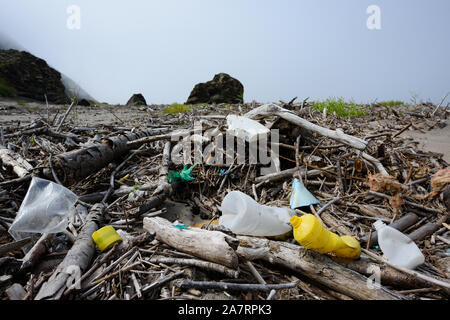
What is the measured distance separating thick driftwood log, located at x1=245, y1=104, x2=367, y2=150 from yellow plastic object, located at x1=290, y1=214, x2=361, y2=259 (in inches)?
47.2

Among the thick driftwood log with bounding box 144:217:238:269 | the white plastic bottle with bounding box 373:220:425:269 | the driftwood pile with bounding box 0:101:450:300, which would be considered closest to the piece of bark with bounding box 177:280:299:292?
the driftwood pile with bounding box 0:101:450:300

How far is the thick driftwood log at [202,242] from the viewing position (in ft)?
4.28

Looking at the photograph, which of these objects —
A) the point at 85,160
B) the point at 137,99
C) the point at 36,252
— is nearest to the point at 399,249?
the point at 36,252

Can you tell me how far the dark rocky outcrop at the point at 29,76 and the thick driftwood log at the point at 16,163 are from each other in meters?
21.5

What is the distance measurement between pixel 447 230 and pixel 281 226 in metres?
1.35

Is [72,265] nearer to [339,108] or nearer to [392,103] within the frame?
[339,108]

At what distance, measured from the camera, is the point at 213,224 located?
1731 mm

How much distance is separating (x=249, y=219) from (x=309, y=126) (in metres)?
Answer: 1.49

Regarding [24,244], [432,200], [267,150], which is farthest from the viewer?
[267,150]

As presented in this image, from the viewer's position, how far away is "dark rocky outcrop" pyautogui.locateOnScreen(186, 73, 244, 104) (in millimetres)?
18562

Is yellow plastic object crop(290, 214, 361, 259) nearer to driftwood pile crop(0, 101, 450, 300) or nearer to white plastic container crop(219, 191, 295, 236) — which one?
driftwood pile crop(0, 101, 450, 300)

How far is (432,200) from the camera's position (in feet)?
6.83
